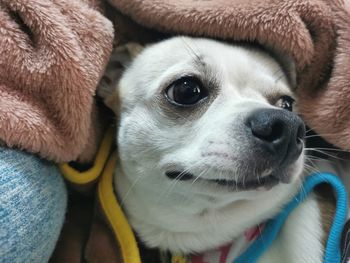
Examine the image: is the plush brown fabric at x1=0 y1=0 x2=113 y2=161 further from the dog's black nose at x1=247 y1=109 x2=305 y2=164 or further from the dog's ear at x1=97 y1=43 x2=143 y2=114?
the dog's black nose at x1=247 y1=109 x2=305 y2=164

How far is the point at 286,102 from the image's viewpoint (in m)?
1.15

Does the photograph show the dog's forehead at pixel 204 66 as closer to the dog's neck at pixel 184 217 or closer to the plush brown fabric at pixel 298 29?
the plush brown fabric at pixel 298 29

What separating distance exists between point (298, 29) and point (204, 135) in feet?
1.11

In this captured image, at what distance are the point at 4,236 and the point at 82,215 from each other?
0.42 metres

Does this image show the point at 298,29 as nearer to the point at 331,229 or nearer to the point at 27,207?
the point at 331,229

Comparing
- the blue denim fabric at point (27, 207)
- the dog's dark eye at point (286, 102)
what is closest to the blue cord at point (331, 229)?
the dog's dark eye at point (286, 102)

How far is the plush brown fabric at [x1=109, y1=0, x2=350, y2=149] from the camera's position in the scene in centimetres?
110

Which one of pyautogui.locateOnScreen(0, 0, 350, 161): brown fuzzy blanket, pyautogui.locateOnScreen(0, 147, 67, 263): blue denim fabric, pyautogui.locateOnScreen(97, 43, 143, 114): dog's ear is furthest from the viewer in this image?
pyautogui.locateOnScreen(97, 43, 143, 114): dog's ear

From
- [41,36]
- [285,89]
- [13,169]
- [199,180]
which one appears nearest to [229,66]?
[285,89]

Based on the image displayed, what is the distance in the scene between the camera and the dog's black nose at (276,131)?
2.95 ft

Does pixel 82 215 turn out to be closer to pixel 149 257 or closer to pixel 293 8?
pixel 149 257

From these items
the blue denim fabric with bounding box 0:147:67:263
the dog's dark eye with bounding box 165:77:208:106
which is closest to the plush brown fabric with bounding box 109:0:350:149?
the dog's dark eye with bounding box 165:77:208:106

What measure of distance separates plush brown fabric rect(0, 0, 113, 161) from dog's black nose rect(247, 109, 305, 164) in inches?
13.9

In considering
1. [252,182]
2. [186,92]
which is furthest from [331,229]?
[186,92]
